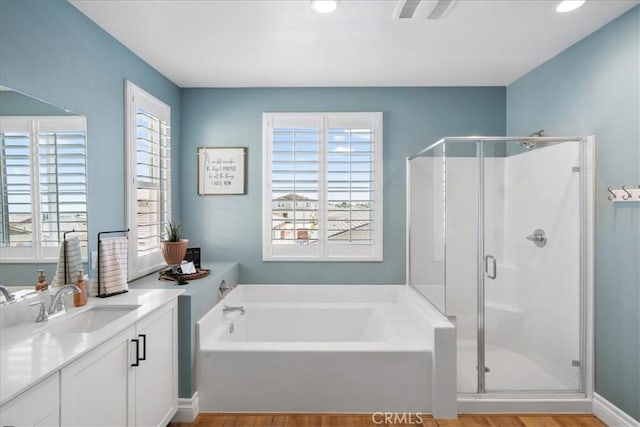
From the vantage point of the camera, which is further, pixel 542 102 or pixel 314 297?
pixel 314 297

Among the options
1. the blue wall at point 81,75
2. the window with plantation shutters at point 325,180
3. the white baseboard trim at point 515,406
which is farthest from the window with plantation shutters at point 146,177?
the white baseboard trim at point 515,406

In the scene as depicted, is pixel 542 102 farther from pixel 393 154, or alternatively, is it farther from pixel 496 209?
pixel 393 154

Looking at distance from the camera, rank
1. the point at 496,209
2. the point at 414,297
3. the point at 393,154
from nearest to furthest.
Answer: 1. the point at 496,209
2. the point at 414,297
3. the point at 393,154

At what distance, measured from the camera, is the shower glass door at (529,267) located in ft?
8.02

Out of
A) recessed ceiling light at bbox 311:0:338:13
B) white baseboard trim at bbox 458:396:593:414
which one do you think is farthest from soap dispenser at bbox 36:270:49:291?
white baseboard trim at bbox 458:396:593:414

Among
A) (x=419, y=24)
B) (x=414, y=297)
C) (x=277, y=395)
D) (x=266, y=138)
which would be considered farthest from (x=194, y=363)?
(x=419, y=24)

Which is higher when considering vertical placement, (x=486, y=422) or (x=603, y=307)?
(x=603, y=307)

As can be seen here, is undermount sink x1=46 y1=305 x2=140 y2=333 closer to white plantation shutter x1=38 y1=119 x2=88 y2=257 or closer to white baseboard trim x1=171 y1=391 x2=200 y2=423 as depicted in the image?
white plantation shutter x1=38 y1=119 x2=88 y2=257

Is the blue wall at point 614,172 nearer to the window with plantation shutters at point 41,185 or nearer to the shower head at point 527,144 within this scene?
the shower head at point 527,144

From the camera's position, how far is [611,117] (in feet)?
7.18

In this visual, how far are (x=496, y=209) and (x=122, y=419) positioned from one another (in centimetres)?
267

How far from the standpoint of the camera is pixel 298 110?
3355 millimetres

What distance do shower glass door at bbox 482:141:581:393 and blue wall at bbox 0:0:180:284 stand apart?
2.59 metres

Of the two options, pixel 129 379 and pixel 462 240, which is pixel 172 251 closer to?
pixel 129 379
